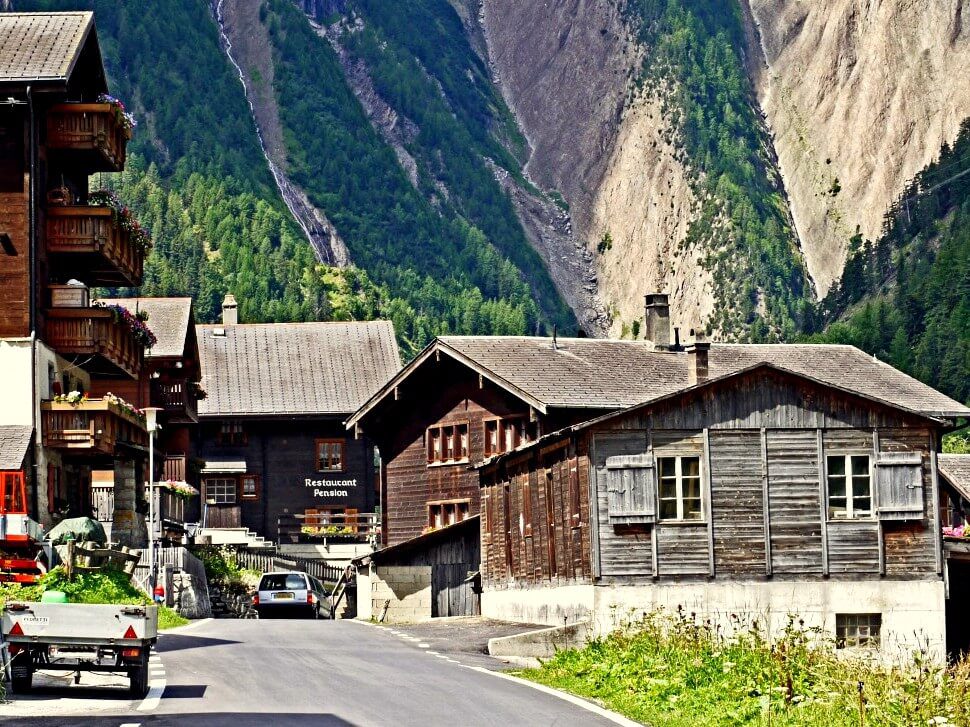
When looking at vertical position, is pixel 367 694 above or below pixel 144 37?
below

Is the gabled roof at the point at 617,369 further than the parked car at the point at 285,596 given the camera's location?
No

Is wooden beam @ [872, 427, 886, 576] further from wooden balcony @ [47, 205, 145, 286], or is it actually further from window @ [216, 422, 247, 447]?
window @ [216, 422, 247, 447]

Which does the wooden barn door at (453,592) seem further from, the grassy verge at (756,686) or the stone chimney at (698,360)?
the grassy verge at (756,686)

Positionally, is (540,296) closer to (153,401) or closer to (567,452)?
(153,401)

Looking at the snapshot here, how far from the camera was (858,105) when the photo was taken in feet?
574

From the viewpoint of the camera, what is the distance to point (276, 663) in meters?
27.2

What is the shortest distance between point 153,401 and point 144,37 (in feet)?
413

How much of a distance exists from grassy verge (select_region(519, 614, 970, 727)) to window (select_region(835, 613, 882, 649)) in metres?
12.0

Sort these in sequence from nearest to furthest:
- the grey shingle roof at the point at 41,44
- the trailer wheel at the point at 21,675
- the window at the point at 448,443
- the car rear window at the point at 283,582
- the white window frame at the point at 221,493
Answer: the trailer wheel at the point at 21,675 → the grey shingle roof at the point at 41,44 → the car rear window at the point at 283,582 → the window at the point at 448,443 → the white window frame at the point at 221,493

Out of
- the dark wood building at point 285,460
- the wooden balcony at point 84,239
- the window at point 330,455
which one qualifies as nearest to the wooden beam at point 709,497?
the wooden balcony at point 84,239

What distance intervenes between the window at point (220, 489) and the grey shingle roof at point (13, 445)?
30.6 metres

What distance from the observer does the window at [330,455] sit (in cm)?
7619

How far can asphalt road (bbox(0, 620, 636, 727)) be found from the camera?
62.6 ft

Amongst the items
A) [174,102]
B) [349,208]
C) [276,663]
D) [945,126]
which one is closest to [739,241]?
[945,126]
